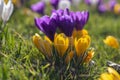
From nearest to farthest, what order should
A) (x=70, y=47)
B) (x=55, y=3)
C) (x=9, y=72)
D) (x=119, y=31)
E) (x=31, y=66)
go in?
(x=9, y=72), (x=31, y=66), (x=70, y=47), (x=55, y=3), (x=119, y=31)

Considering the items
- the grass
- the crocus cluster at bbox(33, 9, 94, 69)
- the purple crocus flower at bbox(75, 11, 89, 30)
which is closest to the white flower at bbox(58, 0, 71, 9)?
the grass

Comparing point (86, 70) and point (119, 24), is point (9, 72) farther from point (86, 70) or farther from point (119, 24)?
point (119, 24)

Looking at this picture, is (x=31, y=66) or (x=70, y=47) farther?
(x=70, y=47)

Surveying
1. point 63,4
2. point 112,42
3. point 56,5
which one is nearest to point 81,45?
point 112,42

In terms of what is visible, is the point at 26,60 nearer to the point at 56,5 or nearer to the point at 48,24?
the point at 48,24

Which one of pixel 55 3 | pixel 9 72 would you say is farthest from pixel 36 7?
pixel 9 72

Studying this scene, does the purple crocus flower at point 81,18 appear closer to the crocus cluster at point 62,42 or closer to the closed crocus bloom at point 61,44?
the crocus cluster at point 62,42

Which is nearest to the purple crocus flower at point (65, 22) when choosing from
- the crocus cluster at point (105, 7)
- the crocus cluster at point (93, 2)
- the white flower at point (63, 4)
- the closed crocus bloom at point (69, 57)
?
the closed crocus bloom at point (69, 57)
